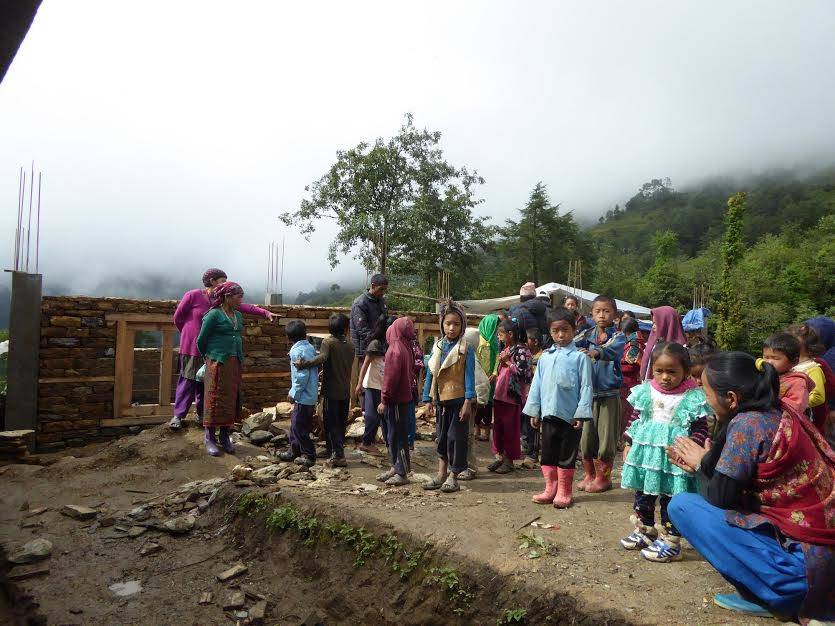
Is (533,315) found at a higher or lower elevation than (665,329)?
higher

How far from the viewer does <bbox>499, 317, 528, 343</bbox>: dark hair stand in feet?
19.0

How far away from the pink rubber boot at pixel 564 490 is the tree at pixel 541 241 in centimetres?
3716

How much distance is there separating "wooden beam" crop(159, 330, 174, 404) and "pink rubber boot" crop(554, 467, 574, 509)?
624 centimetres

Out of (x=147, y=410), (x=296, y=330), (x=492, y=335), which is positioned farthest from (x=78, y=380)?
(x=492, y=335)

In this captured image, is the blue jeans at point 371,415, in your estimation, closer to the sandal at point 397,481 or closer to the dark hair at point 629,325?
the sandal at point 397,481

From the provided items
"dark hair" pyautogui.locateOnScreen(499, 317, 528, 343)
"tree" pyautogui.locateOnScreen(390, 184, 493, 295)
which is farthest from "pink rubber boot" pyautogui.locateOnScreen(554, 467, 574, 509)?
"tree" pyautogui.locateOnScreen(390, 184, 493, 295)

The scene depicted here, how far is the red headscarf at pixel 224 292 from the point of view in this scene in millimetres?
5727

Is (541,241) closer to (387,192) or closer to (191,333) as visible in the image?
(387,192)

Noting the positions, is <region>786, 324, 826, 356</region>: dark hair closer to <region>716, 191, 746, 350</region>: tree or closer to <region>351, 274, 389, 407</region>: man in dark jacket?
<region>351, 274, 389, 407</region>: man in dark jacket

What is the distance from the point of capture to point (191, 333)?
20.7 feet

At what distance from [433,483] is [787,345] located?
320 centimetres

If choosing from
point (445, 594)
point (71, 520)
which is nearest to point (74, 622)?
point (71, 520)

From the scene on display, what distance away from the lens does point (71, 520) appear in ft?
15.8

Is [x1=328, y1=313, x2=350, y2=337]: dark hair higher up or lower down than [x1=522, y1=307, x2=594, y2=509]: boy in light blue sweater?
higher up
